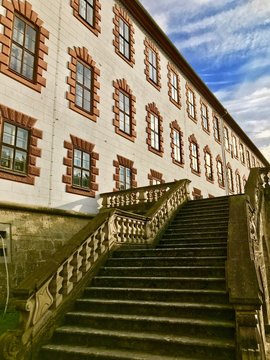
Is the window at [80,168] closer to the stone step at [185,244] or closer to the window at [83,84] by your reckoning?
the window at [83,84]

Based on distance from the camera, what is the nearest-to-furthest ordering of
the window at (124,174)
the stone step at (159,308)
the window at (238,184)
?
the stone step at (159,308)
the window at (124,174)
the window at (238,184)

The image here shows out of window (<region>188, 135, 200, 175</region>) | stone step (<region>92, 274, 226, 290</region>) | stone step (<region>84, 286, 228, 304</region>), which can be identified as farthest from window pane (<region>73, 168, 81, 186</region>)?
window (<region>188, 135, 200, 175</region>)

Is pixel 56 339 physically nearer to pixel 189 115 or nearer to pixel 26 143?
pixel 26 143

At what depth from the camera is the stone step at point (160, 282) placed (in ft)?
20.3

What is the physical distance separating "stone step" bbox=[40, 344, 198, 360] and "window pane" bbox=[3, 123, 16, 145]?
6.58 metres

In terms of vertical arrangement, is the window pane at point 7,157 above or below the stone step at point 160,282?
above

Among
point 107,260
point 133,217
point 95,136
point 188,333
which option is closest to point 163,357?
point 188,333

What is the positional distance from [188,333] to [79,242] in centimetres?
293

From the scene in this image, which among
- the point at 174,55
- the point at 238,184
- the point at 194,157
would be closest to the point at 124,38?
the point at 174,55

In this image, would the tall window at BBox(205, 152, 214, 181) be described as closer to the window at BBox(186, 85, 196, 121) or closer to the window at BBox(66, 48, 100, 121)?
the window at BBox(186, 85, 196, 121)

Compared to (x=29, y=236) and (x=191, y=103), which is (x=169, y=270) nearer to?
(x=29, y=236)

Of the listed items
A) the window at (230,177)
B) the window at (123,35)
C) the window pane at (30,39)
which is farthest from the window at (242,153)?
the window pane at (30,39)

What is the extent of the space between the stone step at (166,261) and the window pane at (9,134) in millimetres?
5095

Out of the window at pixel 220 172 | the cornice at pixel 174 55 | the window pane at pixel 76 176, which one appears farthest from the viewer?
the window at pixel 220 172
